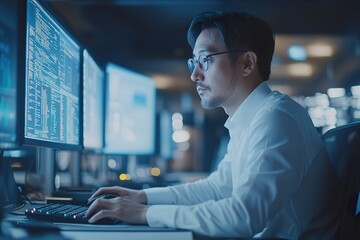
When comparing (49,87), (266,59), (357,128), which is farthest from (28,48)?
(357,128)

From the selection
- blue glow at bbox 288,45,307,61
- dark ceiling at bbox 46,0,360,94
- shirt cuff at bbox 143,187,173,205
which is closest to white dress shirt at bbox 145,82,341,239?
shirt cuff at bbox 143,187,173,205

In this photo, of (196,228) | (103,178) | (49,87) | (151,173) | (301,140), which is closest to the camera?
(196,228)

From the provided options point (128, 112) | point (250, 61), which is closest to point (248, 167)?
point (250, 61)

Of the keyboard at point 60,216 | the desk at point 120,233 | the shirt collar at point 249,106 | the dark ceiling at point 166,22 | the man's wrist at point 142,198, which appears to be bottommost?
the desk at point 120,233

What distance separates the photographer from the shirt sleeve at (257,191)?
1140 millimetres

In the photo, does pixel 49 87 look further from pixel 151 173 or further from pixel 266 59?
pixel 151 173

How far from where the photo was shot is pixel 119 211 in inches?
48.6

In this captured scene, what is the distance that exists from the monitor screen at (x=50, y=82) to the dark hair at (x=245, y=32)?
1.54 feet

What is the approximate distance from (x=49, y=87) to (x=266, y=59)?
0.68m

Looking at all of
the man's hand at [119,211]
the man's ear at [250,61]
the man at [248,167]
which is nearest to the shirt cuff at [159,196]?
the man at [248,167]

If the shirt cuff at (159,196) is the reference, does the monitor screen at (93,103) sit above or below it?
above

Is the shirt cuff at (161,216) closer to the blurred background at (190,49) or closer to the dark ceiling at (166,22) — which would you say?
the blurred background at (190,49)

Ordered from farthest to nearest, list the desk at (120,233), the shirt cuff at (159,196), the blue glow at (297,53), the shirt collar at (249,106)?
1. the blue glow at (297,53)
2. the shirt cuff at (159,196)
3. the shirt collar at (249,106)
4. the desk at (120,233)

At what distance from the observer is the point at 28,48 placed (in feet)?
4.35
